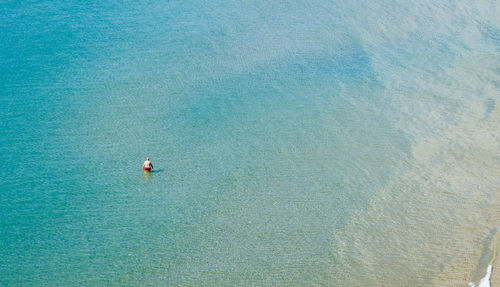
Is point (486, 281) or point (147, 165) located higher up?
point (486, 281)

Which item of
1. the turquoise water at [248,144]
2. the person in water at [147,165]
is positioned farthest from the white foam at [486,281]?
the person in water at [147,165]

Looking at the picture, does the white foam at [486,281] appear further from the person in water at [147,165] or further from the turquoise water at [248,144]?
the person in water at [147,165]

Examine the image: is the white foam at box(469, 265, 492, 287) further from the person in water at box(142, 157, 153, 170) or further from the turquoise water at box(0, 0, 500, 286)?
the person in water at box(142, 157, 153, 170)

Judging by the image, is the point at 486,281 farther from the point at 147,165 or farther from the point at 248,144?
the point at 147,165

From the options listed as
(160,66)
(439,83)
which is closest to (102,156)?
(160,66)

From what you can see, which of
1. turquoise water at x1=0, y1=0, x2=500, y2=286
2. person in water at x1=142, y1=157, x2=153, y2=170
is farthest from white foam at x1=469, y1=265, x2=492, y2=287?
person in water at x1=142, y1=157, x2=153, y2=170

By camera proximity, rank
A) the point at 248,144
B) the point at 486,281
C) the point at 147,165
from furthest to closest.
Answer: the point at 248,144
the point at 147,165
the point at 486,281

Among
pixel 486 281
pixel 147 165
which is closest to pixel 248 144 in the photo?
pixel 147 165

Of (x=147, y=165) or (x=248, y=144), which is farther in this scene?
(x=248, y=144)

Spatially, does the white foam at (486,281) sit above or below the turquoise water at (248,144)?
above

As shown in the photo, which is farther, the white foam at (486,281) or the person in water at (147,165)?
the person in water at (147,165)
